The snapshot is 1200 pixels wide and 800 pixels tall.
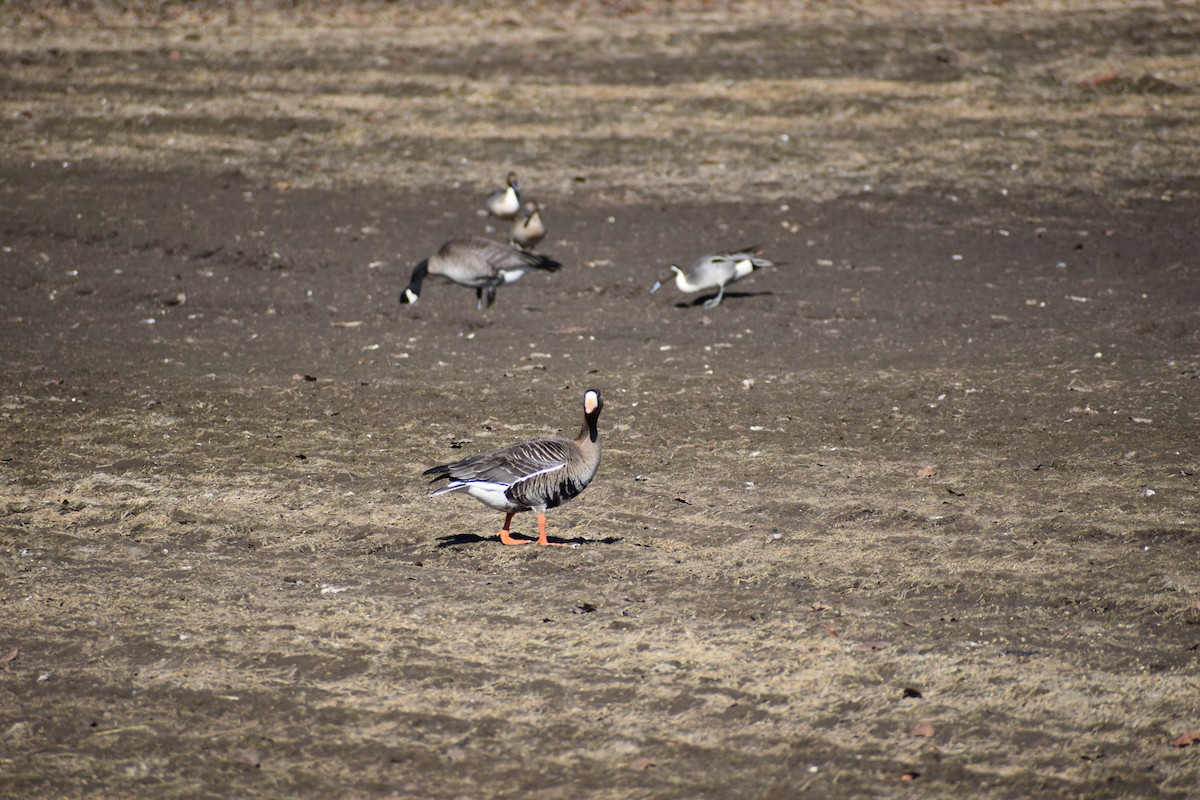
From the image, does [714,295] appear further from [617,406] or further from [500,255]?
[617,406]

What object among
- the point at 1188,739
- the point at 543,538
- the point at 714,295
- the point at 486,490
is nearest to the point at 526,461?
the point at 486,490

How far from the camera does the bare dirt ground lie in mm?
5246

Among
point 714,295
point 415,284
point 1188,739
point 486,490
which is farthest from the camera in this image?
point 714,295

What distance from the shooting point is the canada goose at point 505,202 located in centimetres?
1428

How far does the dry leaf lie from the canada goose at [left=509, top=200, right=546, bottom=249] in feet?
31.0

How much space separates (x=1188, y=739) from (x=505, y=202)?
10.7 m

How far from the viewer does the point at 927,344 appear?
1110 cm

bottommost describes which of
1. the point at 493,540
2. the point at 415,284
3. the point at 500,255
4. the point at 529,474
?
the point at 493,540

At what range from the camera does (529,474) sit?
6859 millimetres

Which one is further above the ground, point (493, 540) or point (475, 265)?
point (475, 265)

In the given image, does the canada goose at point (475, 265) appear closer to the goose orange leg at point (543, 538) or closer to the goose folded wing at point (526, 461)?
the goose folded wing at point (526, 461)

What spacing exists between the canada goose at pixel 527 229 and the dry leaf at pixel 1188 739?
946cm

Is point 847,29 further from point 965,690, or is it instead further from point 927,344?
point 965,690

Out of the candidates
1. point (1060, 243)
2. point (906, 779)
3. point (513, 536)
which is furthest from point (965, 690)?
point (1060, 243)
